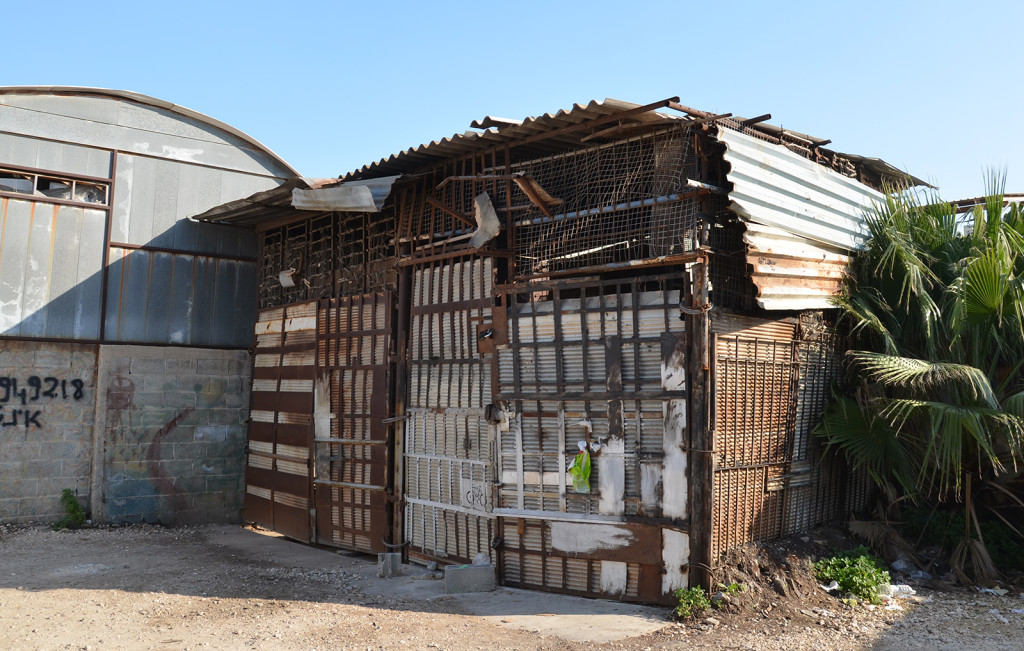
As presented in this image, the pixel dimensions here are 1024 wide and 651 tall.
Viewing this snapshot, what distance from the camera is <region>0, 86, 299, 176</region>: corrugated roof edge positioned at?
1069cm

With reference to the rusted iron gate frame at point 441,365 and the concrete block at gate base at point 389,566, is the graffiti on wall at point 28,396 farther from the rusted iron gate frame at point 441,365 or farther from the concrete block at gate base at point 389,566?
the concrete block at gate base at point 389,566

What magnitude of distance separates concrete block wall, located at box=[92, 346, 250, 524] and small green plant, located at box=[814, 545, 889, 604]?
8.35m

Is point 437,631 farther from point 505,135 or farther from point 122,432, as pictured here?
point 122,432

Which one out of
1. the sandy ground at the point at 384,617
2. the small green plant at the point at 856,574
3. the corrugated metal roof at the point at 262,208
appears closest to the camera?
the sandy ground at the point at 384,617

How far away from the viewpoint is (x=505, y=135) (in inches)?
306

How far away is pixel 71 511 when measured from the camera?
10.6 metres

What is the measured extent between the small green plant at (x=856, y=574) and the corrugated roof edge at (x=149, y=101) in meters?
9.68

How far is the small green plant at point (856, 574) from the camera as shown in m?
6.79

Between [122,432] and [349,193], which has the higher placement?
[349,193]

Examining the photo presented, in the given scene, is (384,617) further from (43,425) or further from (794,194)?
(43,425)

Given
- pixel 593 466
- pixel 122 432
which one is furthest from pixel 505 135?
pixel 122 432

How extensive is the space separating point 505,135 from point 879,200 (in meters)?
4.40

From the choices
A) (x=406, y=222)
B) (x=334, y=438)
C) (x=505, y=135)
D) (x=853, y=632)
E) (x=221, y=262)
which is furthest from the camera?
(x=221, y=262)

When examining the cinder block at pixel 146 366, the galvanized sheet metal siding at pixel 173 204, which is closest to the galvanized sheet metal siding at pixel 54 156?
Result: the galvanized sheet metal siding at pixel 173 204
